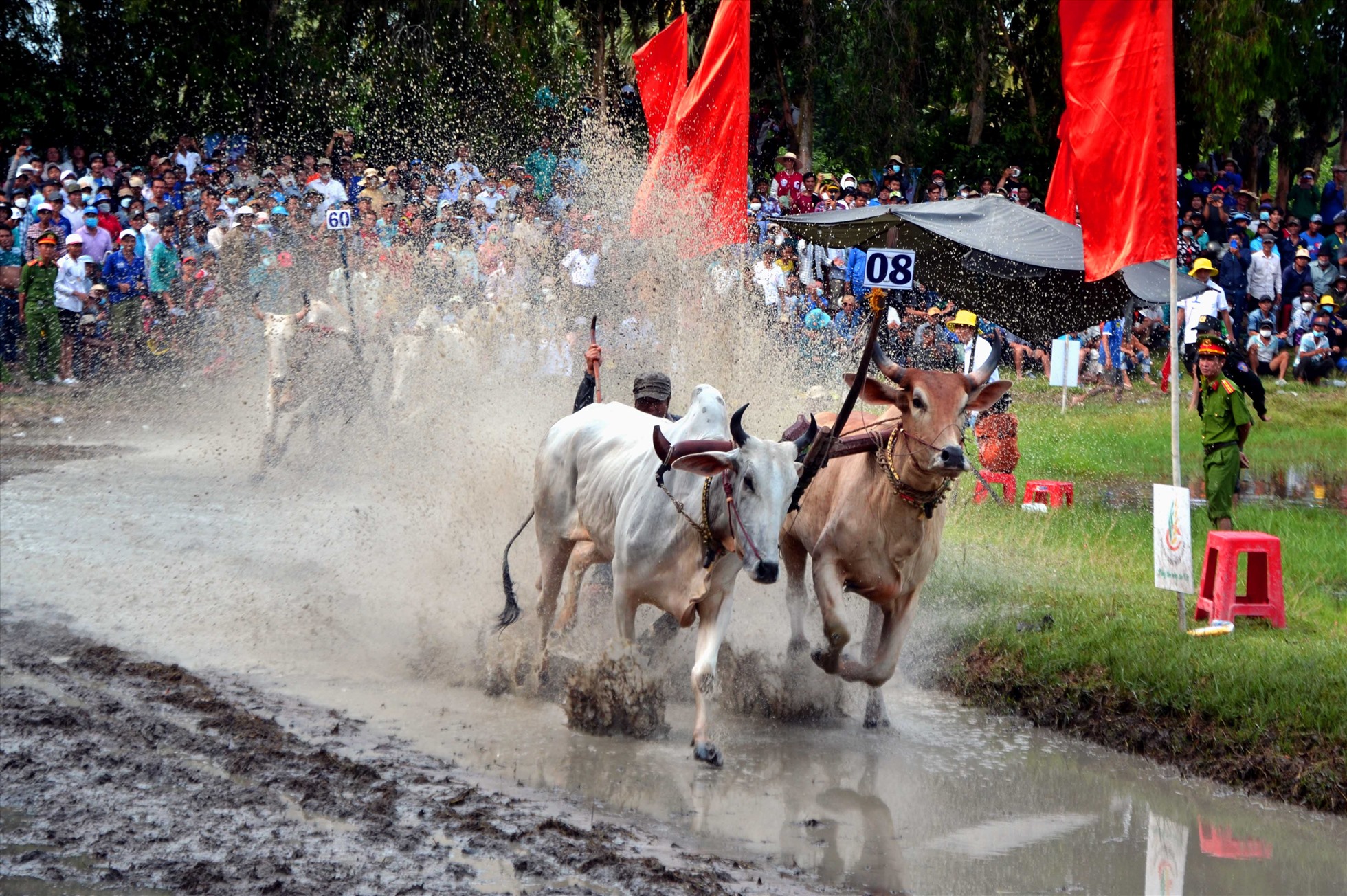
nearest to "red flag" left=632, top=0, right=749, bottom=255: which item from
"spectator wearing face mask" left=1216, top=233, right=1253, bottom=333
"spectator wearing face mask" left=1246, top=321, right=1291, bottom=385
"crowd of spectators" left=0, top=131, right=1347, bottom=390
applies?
"crowd of spectators" left=0, top=131, right=1347, bottom=390

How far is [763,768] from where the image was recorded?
719cm

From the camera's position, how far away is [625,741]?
7391mm

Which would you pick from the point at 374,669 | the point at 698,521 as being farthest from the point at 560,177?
the point at 698,521

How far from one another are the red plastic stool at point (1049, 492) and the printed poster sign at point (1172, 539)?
406 cm

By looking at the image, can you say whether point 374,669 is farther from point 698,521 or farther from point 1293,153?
point 1293,153

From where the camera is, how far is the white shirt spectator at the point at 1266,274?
794 inches

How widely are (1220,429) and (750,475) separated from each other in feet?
19.6

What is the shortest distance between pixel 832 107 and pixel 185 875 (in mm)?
20783

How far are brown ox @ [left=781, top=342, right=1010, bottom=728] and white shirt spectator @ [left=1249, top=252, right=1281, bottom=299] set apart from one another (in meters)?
14.1

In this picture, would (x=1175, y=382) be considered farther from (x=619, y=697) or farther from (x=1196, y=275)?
(x=1196, y=275)

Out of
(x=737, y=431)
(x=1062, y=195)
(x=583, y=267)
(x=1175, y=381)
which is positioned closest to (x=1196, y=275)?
(x=1062, y=195)

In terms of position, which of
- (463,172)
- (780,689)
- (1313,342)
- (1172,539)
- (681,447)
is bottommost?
(780,689)

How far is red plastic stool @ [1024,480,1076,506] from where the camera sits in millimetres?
12805

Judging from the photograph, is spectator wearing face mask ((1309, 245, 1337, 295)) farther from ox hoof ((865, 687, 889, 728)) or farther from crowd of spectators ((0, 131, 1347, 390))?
ox hoof ((865, 687, 889, 728))
